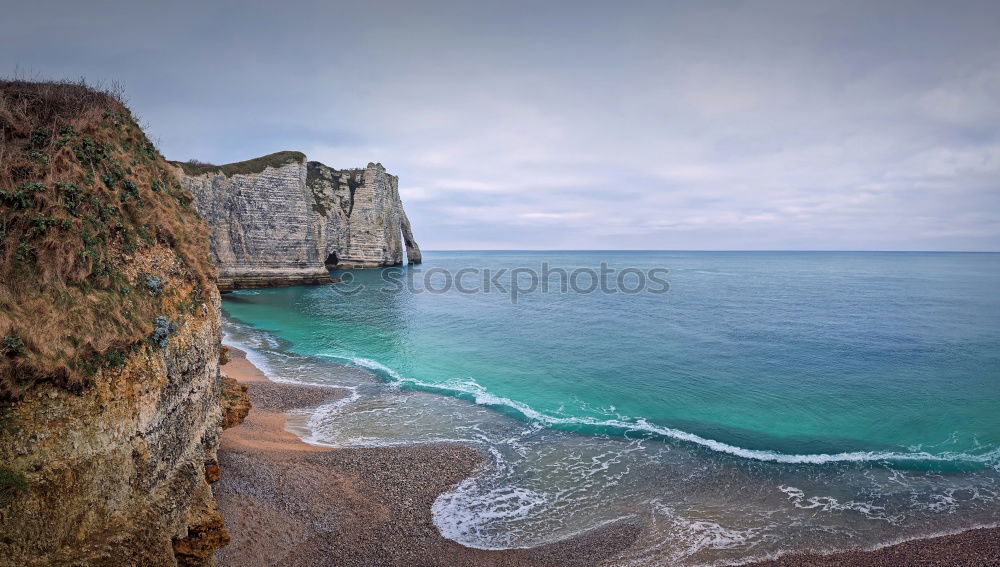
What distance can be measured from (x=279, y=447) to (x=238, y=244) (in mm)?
47282

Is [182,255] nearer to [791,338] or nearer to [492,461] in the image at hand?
[492,461]

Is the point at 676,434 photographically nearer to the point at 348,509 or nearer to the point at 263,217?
the point at 348,509

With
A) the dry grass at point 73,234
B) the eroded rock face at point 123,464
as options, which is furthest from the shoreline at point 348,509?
the dry grass at point 73,234

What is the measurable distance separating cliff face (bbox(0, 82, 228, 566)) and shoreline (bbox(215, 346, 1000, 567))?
2.37 meters

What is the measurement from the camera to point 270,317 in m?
40.1

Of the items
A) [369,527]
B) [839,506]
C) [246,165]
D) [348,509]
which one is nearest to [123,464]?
[369,527]

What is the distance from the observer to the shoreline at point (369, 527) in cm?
1008

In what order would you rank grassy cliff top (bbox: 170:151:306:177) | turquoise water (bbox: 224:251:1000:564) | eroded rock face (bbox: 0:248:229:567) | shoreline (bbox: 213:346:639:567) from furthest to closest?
grassy cliff top (bbox: 170:151:306:177) → turquoise water (bbox: 224:251:1000:564) → shoreline (bbox: 213:346:639:567) → eroded rock face (bbox: 0:248:229:567)

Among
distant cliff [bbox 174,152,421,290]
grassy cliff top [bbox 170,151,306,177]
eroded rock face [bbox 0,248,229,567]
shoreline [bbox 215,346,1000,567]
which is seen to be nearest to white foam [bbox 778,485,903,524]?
shoreline [bbox 215,346,1000,567]

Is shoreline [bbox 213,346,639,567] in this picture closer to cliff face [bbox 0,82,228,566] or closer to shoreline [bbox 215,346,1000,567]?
shoreline [bbox 215,346,1000,567]

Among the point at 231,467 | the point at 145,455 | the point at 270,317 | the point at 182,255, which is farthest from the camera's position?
the point at 270,317

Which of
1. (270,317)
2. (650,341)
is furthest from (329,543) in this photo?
(270,317)

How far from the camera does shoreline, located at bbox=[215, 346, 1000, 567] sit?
1008 centimetres

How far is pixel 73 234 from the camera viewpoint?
22.2ft
